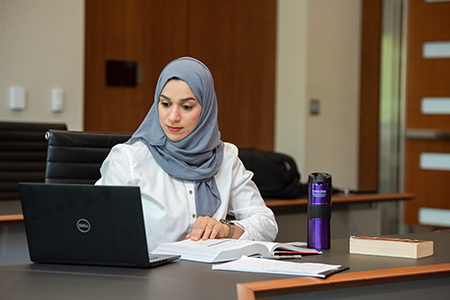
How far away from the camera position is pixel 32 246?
1263 mm

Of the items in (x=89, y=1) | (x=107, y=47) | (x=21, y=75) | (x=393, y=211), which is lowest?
(x=393, y=211)

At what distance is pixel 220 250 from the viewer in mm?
1319

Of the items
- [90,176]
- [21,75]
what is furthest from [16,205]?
[21,75]

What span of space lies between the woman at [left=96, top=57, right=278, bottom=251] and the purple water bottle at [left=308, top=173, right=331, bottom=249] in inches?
10.8

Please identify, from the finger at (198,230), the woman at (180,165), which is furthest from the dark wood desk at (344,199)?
the finger at (198,230)

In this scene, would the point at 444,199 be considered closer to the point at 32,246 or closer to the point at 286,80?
the point at 286,80

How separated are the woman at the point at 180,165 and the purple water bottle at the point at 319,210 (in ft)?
0.90

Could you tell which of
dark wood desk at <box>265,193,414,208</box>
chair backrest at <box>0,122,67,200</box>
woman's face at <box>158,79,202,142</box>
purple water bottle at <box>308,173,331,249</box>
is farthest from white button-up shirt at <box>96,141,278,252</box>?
chair backrest at <box>0,122,67,200</box>

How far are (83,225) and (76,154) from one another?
1049 mm

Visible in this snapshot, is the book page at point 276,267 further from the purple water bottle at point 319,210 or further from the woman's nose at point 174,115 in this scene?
the woman's nose at point 174,115

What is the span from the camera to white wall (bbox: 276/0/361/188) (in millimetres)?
4562

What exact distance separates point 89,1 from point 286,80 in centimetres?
172

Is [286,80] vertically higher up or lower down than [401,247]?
higher up

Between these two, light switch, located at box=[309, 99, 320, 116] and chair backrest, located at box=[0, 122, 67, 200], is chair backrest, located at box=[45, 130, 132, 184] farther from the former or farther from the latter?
light switch, located at box=[309, 99, 320, 116]
